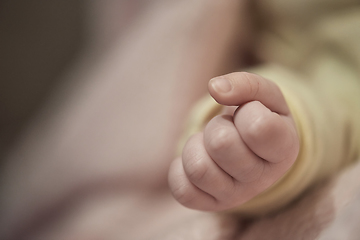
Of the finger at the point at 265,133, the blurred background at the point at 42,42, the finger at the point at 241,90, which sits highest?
the blurred background at the point at 42,42

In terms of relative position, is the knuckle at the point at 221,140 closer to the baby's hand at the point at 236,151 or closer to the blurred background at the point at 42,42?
the baby's hand at the point at 236,151

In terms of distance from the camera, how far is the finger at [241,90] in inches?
8.7

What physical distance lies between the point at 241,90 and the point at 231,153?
0.15 ft

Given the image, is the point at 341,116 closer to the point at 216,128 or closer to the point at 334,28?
the point at 334,28

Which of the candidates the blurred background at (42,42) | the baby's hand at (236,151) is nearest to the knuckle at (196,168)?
the baby's hand at (236,151)

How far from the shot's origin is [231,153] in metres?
0.21

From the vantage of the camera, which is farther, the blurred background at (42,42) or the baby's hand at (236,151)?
the blurred background at (42,42)

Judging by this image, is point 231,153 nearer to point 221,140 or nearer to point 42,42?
point 221,140

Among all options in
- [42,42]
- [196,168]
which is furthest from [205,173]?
[42,42]

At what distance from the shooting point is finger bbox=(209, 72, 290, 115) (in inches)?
8.7

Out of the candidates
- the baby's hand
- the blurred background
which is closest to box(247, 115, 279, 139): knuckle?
the baby's hand

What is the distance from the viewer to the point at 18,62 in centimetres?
61

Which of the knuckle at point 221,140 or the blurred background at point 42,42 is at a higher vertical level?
the blurred background at point 42,42

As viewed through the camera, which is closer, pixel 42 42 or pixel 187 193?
pixel 187 193
